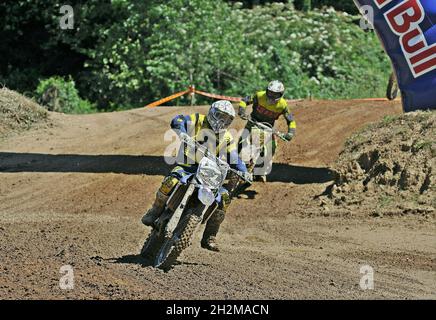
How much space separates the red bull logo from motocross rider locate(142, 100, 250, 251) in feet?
18.1

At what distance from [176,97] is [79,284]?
1743cm

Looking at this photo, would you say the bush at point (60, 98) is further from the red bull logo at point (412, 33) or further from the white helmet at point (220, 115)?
the white helmet at point (220, 115)

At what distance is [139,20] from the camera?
1076 inches

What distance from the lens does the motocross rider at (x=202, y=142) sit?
1051 cm

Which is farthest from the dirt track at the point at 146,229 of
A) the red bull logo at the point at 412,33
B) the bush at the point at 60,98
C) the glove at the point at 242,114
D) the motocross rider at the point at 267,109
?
the bush at the point at 60,98

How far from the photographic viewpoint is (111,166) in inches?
699

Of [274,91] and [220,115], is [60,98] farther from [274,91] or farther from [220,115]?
[220,115]

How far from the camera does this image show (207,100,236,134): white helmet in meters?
10.5

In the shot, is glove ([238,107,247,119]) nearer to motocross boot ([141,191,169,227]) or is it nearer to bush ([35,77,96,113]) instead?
motocross boot ([141,191,169,227])

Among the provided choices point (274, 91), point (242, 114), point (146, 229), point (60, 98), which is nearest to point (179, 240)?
point (146, 229)

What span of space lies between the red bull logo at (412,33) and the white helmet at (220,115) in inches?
222

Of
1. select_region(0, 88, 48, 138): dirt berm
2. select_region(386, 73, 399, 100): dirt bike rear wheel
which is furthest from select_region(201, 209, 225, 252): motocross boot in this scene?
select_region(386, 73, 399, 100): dirt bike rear wheel

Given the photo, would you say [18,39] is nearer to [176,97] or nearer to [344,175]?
[176,97]

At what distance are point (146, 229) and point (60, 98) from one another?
12.8m
